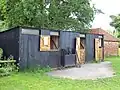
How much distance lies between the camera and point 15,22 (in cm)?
2692

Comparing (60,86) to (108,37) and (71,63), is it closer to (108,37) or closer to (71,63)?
(71,63)

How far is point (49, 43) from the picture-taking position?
1661 cm

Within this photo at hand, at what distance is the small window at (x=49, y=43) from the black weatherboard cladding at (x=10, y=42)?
177 cm

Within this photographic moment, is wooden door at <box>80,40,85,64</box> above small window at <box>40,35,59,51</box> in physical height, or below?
below

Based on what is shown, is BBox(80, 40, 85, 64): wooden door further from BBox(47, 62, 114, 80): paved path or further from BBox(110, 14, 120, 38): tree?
BBox(110, 14, 120, 38): tree

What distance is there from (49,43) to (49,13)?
11.5 m

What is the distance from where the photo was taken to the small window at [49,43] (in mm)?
16078

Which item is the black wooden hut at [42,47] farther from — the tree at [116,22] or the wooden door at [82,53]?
the tree at [116,22]

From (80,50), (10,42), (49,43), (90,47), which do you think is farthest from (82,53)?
(10,42)

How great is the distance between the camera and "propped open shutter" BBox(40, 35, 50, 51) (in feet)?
52.6

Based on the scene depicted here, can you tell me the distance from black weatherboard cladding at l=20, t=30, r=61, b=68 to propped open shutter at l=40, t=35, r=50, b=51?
0.22 m

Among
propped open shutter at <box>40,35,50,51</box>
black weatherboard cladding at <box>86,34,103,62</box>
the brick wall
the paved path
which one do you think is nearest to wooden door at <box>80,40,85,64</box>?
black weatherboard cladding at <box>86,34,103,62</box>

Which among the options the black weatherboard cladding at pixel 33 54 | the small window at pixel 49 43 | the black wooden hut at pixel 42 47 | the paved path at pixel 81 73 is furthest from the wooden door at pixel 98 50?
the paved path at pixel 81 73

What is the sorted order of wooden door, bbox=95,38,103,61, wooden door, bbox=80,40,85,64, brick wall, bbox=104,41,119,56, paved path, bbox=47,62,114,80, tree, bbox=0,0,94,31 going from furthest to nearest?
brick wall, bbox=104,41,119,56
tree, bbox=0,0,94,31
wooden door, bbox=95,38,103,61
wooden door, bbox=80,40,85,64
paved path, bbox=47,62,114,80
